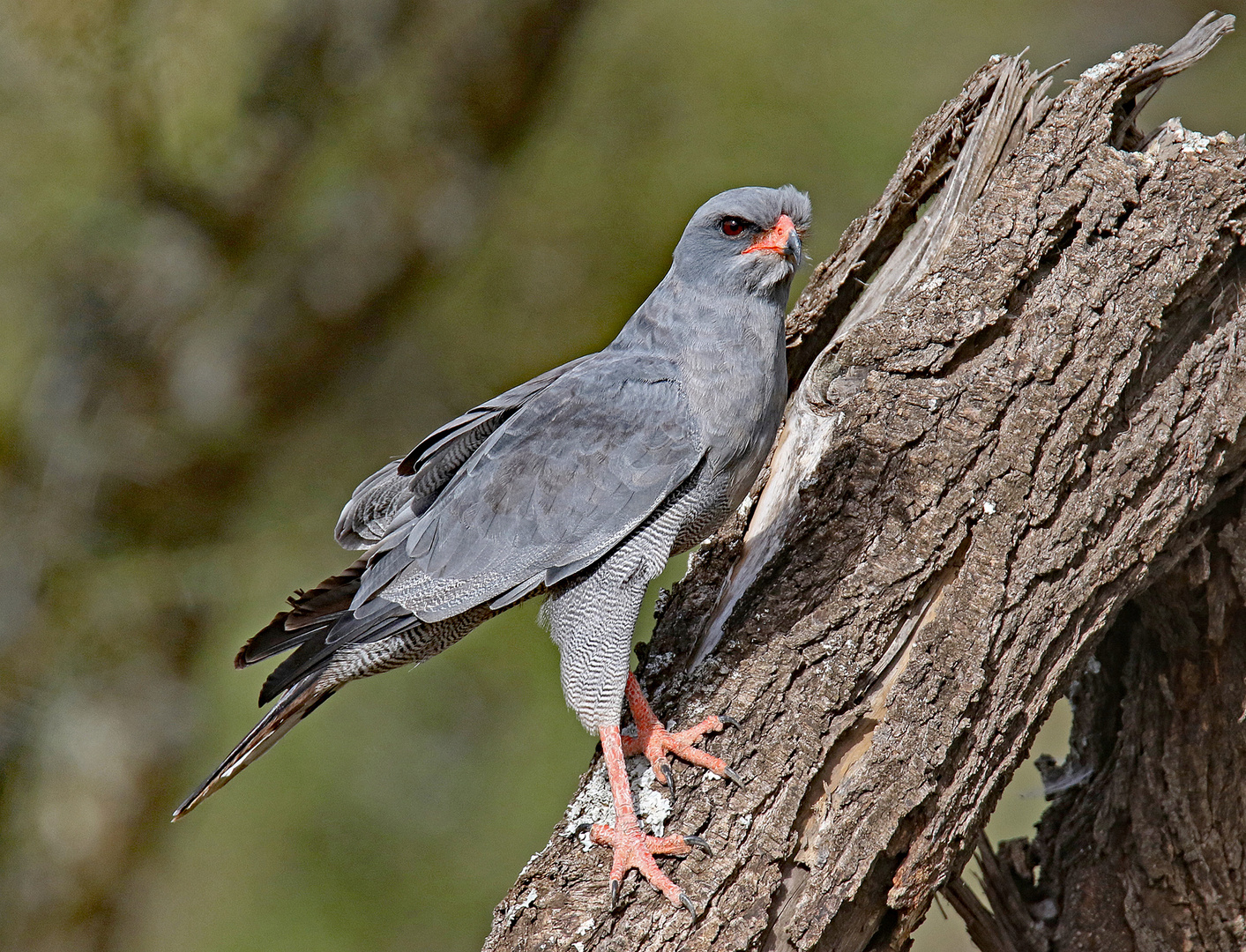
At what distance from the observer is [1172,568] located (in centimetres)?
298

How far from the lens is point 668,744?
8.16 feet

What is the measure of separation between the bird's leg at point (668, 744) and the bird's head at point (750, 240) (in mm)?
1305

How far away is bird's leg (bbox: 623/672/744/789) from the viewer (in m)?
2.40

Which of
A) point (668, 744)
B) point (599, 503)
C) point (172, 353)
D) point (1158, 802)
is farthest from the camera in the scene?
point (172, 353)

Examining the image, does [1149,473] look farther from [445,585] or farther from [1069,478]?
[445,585]

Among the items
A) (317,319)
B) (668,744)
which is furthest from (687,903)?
(317,319)

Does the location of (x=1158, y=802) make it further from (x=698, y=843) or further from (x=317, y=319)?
(x=317, y=319)

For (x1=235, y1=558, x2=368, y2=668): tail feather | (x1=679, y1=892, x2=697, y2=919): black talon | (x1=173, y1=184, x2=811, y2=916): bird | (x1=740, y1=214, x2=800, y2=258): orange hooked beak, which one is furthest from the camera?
(x1=235, y1=558, x2=368, y2=668): tail feather

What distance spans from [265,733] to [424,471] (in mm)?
921

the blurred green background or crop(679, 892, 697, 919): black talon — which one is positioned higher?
the blurred green background

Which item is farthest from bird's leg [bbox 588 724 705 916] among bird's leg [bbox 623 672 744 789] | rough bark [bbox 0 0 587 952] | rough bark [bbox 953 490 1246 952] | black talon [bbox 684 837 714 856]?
rough bark [bbox 0 0 587 952]

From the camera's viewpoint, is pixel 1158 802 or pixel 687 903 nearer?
pixel 687 903

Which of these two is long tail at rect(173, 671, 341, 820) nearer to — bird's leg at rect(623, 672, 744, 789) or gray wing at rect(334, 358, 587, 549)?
gray wing at rect(334, 358, 587, 549)

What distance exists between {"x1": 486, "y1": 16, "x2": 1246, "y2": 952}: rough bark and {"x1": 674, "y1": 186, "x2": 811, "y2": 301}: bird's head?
40 cm
